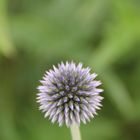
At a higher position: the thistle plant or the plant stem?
the thistle plant

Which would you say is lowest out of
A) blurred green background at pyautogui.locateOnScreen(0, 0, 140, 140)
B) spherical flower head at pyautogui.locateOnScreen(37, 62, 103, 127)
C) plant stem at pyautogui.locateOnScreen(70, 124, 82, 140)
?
plant stem at pyautogui.locateOnScreen(70, 124, 82, 140)

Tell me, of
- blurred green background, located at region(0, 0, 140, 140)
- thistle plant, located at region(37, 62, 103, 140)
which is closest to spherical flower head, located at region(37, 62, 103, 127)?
thistle plant, located at region(37, 62, 103, 140)

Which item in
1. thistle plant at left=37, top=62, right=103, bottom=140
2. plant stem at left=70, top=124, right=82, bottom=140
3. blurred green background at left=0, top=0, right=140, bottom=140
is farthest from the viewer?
blurred green background at left=0, top=0, right=140, bottom=140

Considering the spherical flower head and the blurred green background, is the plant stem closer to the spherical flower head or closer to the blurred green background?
the spherical flower head

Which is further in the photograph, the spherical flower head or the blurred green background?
the blurred green background

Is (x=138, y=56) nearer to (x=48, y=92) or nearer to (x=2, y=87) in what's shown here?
(x=2, y=87)

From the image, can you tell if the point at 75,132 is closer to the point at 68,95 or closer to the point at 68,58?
the point at 68,95

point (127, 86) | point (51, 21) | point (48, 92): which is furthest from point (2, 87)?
point (48, 92)
